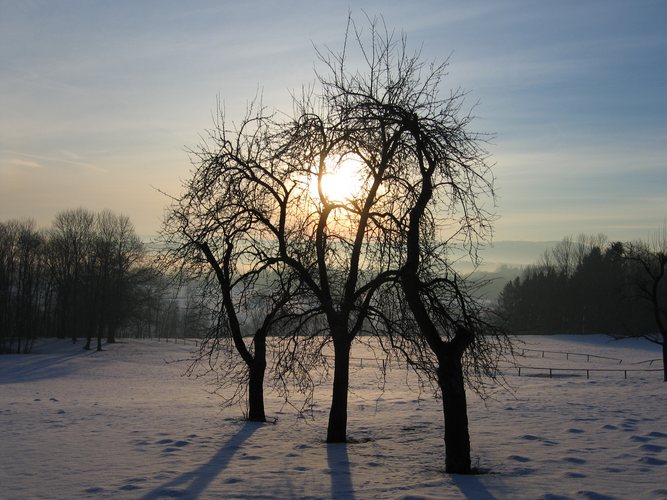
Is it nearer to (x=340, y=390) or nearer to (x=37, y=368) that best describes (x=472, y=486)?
(x=340, y=390)

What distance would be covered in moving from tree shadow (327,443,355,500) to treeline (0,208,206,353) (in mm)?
51457

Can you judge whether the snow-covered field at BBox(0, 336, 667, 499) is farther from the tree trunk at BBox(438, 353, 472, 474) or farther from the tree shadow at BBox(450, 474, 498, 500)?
the tree trunk at BBox(438, 353, 472, 474)

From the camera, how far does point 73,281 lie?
72938 mm

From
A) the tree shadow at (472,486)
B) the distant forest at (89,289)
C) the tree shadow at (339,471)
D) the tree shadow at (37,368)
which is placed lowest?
the tree shadow at (339,471)

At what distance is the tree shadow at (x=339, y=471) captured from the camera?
965 cm

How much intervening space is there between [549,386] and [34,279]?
70.3 m

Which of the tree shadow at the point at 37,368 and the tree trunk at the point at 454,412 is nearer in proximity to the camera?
the tree trunk at the point at 454,412

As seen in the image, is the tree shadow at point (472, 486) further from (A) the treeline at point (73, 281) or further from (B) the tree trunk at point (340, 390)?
(A) the treeline at point (73, 281)

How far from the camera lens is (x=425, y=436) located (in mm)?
15594

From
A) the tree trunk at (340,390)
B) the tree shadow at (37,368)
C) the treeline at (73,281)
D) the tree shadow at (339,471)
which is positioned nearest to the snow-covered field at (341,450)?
the tree shadow at (339,471)

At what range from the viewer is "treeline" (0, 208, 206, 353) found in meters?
67.2

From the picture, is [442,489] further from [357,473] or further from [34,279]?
[34,279]

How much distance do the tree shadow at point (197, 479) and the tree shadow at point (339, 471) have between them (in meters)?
1.97

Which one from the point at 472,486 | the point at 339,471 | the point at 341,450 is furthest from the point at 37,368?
the point at 472,486
